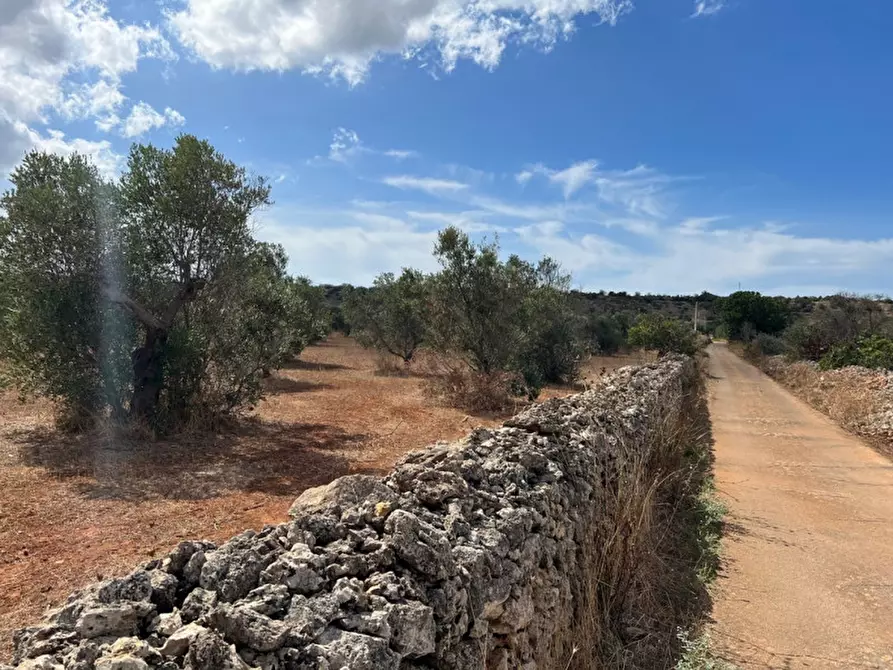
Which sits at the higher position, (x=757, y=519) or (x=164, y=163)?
(x=164, y=163)

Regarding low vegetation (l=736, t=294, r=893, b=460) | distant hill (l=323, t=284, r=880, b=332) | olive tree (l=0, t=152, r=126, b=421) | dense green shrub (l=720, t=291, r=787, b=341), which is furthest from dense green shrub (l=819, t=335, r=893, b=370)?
distant hill (l=323, t=284, r=880, b=332)

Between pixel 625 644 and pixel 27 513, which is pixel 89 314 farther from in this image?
pixel 625 644

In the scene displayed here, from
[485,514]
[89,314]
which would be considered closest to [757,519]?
[485,514]

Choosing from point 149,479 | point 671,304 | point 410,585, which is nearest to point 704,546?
point 410,585

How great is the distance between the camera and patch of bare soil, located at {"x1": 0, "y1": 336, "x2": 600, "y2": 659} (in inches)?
205

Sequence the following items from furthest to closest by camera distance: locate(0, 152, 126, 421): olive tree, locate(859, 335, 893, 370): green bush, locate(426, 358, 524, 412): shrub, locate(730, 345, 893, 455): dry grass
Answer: locate(859, 335, 893, 370): green bush → locate(426, 358, 524, 412): shrub → locate(730, 345, 893, 455): dry grass → locate(0, 152, 126, 421): olive tree

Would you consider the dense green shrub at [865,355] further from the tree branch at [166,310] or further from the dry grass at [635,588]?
the tree branch at [166,310]

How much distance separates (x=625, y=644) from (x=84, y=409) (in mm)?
10432

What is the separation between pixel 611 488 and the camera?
505 centimetres

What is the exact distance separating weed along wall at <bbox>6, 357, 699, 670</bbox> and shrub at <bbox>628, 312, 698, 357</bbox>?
26889 millimetres

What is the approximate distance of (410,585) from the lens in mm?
2213

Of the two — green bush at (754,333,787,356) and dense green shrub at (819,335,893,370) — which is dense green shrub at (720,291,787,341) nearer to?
green bush at (754,333,787,356)

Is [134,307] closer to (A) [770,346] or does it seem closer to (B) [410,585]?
(B) [410,585]

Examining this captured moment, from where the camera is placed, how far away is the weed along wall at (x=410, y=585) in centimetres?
176
